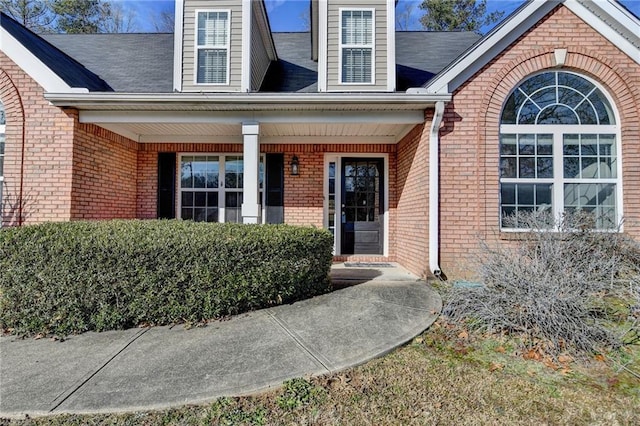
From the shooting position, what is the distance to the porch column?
5488 mm

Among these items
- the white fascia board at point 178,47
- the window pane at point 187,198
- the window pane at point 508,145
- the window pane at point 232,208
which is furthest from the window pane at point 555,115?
the window pane at point 187,198

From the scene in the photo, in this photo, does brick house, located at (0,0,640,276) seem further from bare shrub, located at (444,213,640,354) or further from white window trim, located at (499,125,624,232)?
bare shrub, located at (444,213,640,354)

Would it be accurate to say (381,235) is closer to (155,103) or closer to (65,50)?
(155,103)

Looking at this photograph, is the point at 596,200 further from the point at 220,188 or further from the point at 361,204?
the point at 220,188

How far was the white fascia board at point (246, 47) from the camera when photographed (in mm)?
6238

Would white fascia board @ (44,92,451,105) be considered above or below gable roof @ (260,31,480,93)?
below

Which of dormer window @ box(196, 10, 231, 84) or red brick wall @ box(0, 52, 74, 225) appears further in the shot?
dormer window @ box(196, 10, 231, 84)

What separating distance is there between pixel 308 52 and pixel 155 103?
16.4 feet

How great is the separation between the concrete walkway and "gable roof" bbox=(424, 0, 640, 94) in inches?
146

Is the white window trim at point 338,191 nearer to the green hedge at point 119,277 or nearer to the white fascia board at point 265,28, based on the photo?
the white fascia board at point 265,28

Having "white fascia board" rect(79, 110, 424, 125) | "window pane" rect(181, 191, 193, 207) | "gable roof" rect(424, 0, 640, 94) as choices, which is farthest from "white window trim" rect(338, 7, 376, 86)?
"window pane" rect(181, 191, 193, 207)

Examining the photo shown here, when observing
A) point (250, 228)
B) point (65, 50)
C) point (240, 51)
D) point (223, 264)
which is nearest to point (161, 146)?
point (240, 51)

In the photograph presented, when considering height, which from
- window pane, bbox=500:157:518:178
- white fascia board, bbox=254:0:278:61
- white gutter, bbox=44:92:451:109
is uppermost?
white fascia board, bbox=254:0:278:61

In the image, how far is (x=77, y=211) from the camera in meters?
5.68
